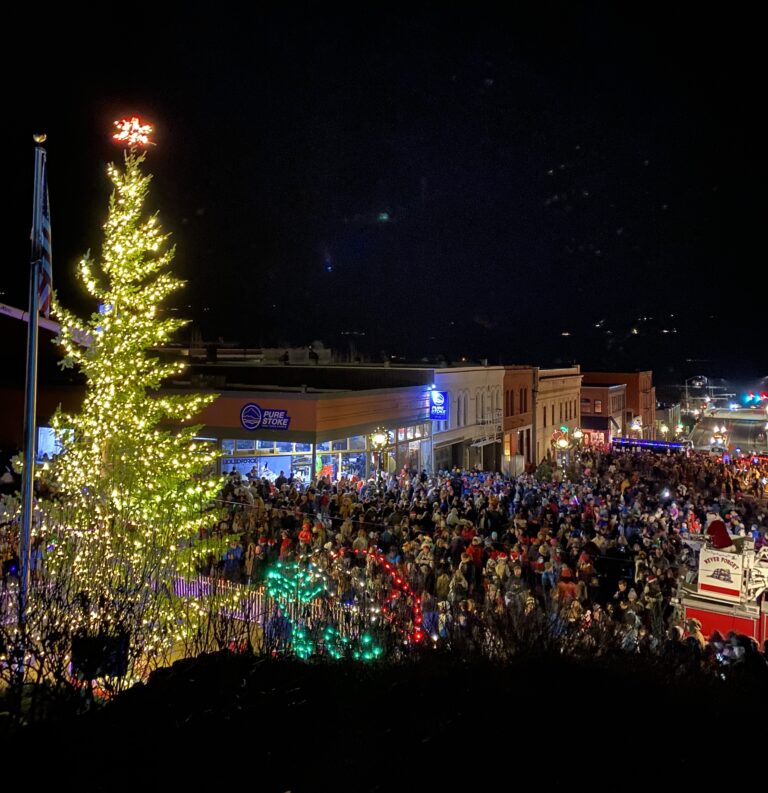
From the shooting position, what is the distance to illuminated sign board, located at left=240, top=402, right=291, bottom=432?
2305 cm

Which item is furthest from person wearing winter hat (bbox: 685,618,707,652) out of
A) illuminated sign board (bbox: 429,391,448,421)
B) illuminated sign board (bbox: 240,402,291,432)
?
illuminated sign board (bbox: 429,391,448,421)

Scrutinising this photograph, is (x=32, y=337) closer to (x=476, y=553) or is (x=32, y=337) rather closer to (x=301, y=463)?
(x=476, y=553)

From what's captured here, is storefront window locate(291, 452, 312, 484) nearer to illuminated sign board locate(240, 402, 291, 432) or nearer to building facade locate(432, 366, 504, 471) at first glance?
illuminated sign board locate(240, 402, 291, 432)

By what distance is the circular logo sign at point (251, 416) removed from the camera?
912 inches

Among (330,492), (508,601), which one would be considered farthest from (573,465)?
(508,601)

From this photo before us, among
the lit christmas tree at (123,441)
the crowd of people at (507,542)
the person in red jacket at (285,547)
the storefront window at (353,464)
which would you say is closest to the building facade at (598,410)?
the storefront window at (353,464)

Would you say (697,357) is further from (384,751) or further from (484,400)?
(384,751)

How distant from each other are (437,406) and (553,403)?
20831 millimetres

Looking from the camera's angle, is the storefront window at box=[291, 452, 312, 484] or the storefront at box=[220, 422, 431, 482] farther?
the storefront window at box=[291, 452, 312, 484]

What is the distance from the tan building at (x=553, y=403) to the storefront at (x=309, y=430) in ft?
62.5

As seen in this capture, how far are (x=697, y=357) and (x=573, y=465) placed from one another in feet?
454

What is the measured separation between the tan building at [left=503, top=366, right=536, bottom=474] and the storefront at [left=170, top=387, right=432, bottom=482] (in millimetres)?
12991

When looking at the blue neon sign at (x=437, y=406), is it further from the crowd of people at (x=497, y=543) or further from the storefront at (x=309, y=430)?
the crowd of people at (x=497, y=543)

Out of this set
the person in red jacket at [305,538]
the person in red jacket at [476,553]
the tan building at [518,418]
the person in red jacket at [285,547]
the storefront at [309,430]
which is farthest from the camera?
the tan building at [518,418]
